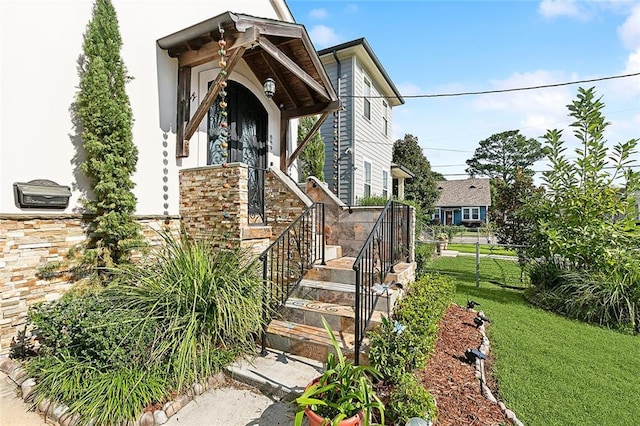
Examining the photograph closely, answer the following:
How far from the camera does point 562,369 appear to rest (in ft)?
11.6

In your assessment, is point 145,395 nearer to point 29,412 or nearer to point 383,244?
point 29,412

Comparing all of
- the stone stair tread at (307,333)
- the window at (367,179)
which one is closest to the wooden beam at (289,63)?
the stone stair tread at (307,333)

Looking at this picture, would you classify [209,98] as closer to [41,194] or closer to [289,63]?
[289,63]

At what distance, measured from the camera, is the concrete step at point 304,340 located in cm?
353

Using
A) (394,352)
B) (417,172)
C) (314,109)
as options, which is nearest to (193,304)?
(394,352)

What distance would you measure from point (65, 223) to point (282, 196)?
313cm

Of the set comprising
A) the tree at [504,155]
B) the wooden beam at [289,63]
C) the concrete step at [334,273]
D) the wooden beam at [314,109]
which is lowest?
the concrete step at [334,273]

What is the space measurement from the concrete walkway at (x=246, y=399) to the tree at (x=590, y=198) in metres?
5.83

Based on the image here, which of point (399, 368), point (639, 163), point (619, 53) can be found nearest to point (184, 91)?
point (399, 368)

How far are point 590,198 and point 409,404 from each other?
6.27 meters

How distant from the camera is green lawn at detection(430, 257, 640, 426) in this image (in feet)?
9.15

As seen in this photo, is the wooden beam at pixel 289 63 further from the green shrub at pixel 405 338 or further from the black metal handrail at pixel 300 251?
the green shrub at pixel 405 338

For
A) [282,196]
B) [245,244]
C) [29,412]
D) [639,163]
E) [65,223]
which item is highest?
[639,163]

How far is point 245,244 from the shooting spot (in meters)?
4.79
